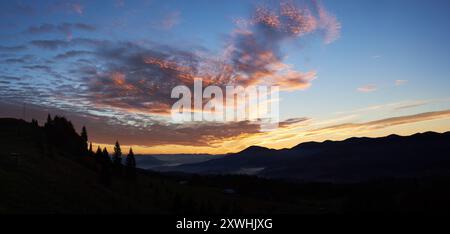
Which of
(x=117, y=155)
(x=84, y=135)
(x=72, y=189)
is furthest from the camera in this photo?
(x=84, y=135)

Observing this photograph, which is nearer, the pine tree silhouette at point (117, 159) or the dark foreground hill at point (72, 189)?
the dark foreground hill at point (72, 189)

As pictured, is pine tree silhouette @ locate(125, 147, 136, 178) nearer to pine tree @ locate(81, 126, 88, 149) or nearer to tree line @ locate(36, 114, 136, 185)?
tree line @ locate(36, 114, 136, 185)

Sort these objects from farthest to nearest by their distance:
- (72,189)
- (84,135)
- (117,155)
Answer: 1. (84,135)
2. (117,155)
3. (72,189)

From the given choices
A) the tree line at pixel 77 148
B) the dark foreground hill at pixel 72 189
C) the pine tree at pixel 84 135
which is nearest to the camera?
the dark foreground hill at pixel 72 189

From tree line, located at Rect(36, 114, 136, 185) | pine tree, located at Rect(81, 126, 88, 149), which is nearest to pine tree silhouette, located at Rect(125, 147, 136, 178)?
tree line, located at Rect(36, 114, 136, 185)

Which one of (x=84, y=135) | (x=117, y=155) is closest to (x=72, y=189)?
(x=117, y=155)

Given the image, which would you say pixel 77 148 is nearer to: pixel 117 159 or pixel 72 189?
pixel 117 159

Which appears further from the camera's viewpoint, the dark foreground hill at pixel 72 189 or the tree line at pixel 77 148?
the tree line at pixel 77 148

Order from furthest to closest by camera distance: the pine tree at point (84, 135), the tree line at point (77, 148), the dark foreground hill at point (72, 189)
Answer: the pine tree at point (84, 135), the tree line at point (77, 148), the dark foreground hill at point (72, 189)

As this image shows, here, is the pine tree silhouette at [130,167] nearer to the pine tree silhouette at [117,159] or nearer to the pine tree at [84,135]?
the pine tree silhouette at [117,159]

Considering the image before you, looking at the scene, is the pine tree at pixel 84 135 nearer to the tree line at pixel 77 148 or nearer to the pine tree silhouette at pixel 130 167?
the tree line at pixel 77 148

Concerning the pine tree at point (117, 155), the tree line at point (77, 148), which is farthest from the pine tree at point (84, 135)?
the pine tree at point (117, 155)

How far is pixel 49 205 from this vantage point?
1806 inches

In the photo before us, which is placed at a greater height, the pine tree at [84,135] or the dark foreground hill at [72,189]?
the pine tree at [84,135]
